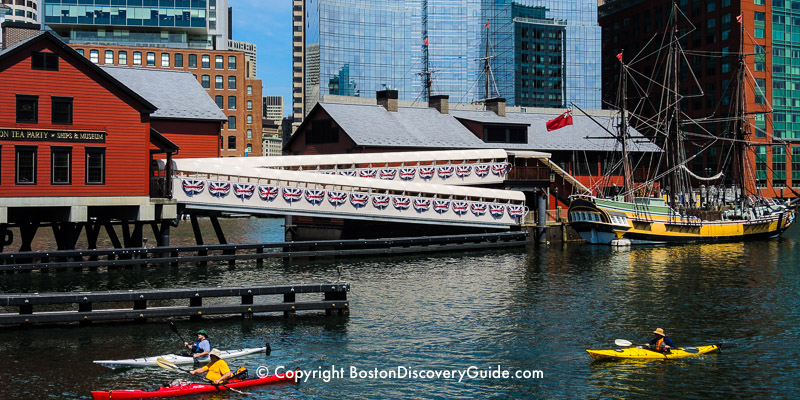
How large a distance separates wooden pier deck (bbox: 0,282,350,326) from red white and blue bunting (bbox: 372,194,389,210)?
74.1 ft

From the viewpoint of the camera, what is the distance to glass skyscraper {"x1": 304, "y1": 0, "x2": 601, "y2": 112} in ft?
570

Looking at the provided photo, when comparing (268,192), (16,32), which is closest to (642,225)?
(268,192)

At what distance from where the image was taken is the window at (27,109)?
42.1m

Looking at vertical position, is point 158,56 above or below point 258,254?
above

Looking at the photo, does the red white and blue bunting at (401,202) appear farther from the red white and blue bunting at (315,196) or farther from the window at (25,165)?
the window at (25,165)

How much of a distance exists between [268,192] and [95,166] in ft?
34.8

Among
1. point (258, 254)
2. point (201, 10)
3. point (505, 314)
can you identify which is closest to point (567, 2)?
point (201, 10)

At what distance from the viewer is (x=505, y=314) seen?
33312mm

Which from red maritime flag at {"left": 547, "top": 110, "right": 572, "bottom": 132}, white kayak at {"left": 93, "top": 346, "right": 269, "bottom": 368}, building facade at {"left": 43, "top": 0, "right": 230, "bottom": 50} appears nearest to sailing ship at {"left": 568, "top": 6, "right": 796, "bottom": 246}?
red maritime flag at {"left": 547, "top": 110, "right": 572, "bottom": 132}

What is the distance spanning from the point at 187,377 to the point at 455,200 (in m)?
36.7

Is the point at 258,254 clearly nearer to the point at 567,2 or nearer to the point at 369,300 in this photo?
the point at 369,300

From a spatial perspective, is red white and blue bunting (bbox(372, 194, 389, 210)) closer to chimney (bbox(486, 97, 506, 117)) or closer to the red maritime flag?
the red maritime flag

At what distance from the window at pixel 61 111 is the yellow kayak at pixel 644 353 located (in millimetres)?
31261

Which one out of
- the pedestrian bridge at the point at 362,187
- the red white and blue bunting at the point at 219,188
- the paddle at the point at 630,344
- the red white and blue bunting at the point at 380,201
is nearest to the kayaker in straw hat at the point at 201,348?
the paddle at the point at 630,344
